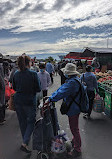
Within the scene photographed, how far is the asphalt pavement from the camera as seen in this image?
11.2ft

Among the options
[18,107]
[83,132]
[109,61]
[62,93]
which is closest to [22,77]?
[18,107]

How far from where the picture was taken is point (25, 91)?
323 cm

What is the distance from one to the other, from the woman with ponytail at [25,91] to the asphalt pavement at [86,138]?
0.51m

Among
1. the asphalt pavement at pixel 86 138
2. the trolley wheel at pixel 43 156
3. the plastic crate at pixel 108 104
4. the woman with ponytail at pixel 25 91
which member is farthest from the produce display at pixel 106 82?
the trolley wheel at pixel 43 156

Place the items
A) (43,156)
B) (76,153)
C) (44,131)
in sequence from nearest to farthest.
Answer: (44,131), (43,156), (76,153)

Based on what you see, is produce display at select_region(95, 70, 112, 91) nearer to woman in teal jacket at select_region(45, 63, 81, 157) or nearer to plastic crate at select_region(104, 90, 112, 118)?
plastic crate at select_region(104, 90, 112, 118)

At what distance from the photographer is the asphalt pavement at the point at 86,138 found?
3.41m

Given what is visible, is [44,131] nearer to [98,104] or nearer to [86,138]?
[86,138]

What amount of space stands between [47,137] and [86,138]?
4.97 ft

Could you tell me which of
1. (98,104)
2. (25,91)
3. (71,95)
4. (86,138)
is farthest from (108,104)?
(25,91)

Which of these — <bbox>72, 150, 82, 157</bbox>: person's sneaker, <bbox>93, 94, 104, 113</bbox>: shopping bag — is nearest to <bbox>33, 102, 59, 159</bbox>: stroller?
<bbox>72, 150, 82, 157</bbox>: person's sneaker

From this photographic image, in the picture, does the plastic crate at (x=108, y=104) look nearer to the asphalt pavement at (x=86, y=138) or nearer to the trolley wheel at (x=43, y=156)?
the asphalt pavement at (x=86, y=138)

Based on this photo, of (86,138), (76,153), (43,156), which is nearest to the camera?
(43,156)

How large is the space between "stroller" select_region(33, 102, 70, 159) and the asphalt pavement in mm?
414
